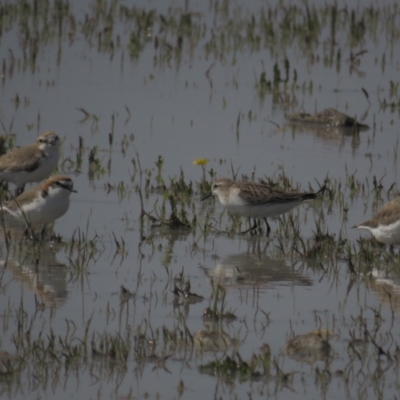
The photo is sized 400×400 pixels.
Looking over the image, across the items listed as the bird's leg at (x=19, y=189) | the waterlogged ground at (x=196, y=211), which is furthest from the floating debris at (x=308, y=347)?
the bird's leg at (x=19, y=189)

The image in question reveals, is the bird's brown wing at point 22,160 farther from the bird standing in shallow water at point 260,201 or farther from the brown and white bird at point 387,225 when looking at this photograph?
the brown and white bird at point 387,225

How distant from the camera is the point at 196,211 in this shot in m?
13.1

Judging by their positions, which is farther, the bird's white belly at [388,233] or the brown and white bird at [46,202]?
the brown and white bird at [46,202]

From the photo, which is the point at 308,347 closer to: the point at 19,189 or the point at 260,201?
the point at 260,201

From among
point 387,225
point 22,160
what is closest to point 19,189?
point 22,160

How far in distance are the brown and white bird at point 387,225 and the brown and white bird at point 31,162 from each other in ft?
13.9

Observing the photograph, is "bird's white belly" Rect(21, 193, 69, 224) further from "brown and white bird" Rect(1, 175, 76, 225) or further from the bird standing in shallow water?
the bird standing in shallow water

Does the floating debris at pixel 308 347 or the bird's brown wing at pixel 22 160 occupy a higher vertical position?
the bird's brown wing at pixel 22 160

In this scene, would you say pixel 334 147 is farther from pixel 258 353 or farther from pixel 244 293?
pixel 258 353

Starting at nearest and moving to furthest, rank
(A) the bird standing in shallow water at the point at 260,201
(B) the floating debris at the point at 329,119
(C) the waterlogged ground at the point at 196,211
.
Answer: (C) the waterlogged ground at the point at 196,211 < (A) the bird standing in shallow water at the point at 260,201 < (B) the floating debris at the point at 329,119

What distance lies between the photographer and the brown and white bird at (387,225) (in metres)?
11.1

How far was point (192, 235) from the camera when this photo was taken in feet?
38.4

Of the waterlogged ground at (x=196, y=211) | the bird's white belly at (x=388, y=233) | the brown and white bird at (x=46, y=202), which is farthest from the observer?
the brown and white bird at (x=46, y=202)

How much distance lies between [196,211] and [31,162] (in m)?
2.19
